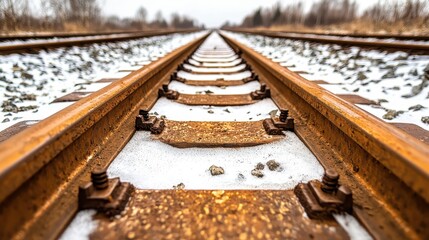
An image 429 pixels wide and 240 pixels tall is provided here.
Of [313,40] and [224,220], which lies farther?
[313,40]

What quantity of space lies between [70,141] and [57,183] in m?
0.19

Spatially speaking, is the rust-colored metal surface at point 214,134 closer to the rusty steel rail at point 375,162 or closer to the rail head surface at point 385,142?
the rusty steel rail at point 375,162

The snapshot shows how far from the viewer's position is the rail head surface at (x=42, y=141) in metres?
0.89

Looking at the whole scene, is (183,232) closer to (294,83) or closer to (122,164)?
(122,164)

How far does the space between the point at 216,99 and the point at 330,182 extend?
171 cm

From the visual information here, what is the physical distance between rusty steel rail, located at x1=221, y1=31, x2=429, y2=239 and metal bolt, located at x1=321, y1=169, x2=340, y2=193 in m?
0.11

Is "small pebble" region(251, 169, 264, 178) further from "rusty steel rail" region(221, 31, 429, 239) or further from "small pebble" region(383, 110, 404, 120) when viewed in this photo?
"small pebble" region(383, 110, 404, 120)

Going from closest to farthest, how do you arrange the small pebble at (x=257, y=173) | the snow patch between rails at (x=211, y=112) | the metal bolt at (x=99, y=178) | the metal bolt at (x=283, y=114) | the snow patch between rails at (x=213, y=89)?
1. the metal bolt at (x=99, y=178)
2. the small pebble at (x=257, y=173)
3. the metal bolt at (x=283, y=114)
4. the snow patch between rails at (x=211, y=112)
5. the snow patch between rails at (x=213, y=89)

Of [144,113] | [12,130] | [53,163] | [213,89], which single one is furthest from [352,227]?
[213,89]

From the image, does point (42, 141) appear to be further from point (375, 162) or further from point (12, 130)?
point (375, 162)

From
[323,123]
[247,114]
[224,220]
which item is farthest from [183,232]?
[247,114]

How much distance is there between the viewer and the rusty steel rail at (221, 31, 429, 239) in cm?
94

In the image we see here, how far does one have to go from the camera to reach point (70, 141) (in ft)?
4.21

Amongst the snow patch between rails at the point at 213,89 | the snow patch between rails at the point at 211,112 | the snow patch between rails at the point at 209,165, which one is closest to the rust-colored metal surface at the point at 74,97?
the snow patch between rails at the point at 211,112
